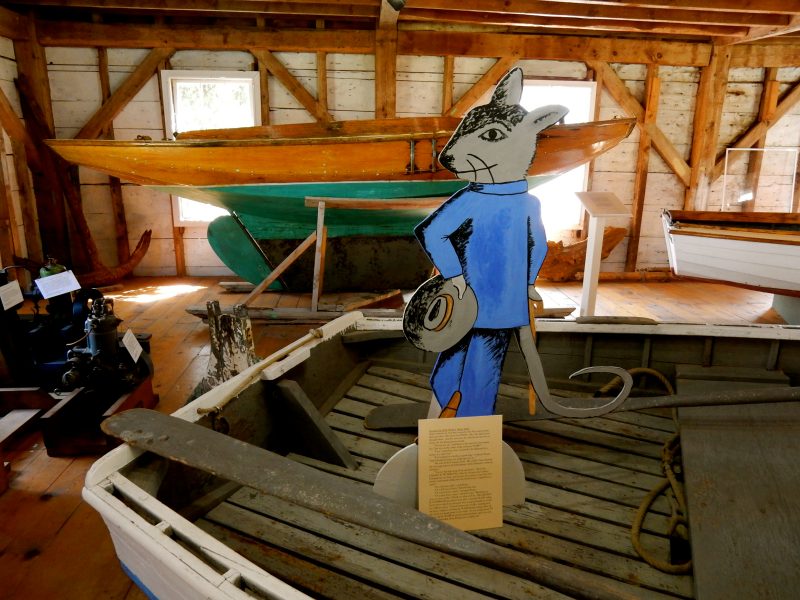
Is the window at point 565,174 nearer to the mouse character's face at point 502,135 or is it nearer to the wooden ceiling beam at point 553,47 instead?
the wooden ceiling beam at point 553,47

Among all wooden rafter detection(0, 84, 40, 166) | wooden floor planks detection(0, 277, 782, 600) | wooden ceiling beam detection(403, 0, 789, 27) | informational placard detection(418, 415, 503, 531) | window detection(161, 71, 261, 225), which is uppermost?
wooden ceiling beam detection(403, 0, 789, 27)

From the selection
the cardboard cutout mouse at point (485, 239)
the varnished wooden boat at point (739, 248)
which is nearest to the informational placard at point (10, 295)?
the cardboard cutout mouse at point (485, 239)

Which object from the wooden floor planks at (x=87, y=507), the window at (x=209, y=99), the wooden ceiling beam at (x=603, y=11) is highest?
the wooden ceiling beam at (x=603, y=11)

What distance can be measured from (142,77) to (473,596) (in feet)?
18.9

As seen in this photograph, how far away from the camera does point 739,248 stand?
4340 millimetres

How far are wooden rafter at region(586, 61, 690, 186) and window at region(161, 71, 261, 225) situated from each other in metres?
3.66

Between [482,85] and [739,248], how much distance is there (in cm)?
298

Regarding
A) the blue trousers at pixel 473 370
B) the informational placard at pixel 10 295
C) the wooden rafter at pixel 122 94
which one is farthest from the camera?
the wooden rafter at pixel 122 94

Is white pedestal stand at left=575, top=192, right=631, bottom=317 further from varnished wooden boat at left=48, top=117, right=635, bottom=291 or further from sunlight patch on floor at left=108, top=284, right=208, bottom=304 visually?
sunlight patch on floor at left=108, top=284, right=208, bottom=304

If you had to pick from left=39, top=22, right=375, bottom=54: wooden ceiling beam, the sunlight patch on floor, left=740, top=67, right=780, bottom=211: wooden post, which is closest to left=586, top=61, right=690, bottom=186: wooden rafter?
left=740, top=67, right=780, bottom=211: wooden post

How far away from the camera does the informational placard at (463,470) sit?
156 centimetres

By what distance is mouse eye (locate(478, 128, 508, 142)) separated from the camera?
1.53 m

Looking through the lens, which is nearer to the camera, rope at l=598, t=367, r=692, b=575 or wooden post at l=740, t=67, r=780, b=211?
rope at l=598, t=367, r=692, b=575

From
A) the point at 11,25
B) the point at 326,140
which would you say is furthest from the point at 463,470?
the point at 11,25
